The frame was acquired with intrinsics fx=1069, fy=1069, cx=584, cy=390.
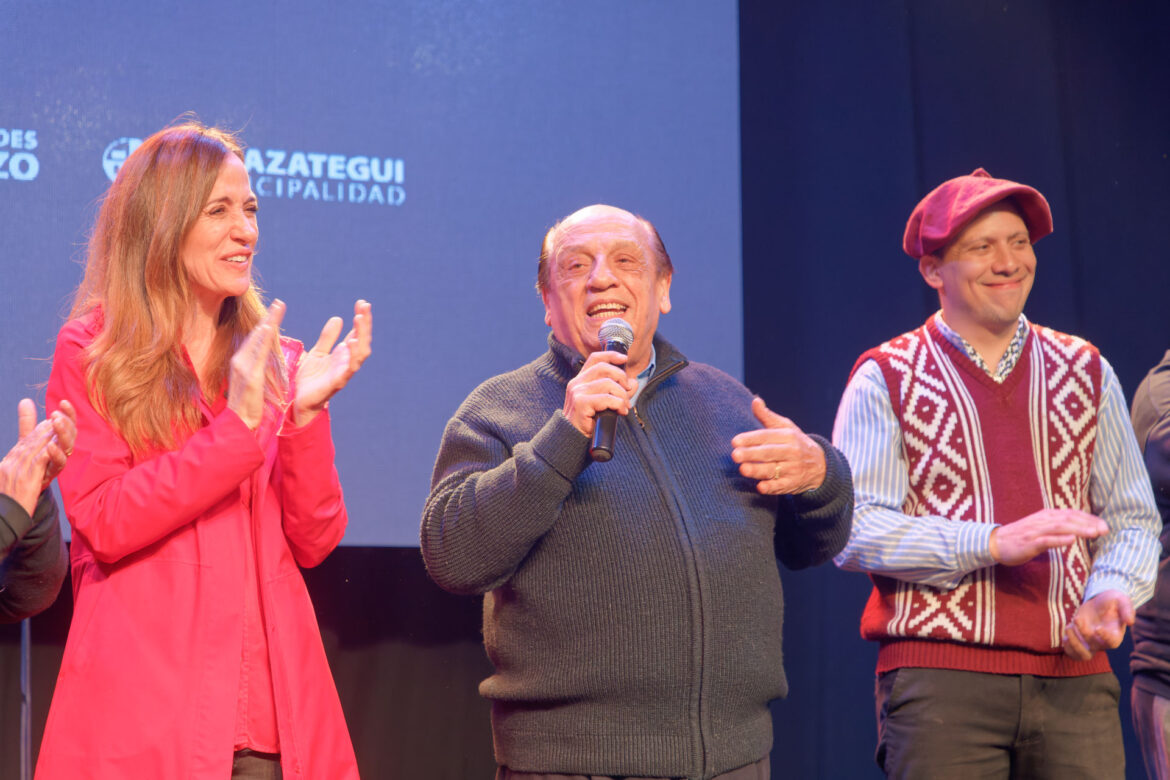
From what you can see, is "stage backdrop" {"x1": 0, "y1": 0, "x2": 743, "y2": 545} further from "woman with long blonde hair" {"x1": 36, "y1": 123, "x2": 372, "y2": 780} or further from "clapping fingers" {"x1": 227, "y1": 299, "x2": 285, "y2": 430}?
"clapping fingers" {"x1": 227, "y1": 299, "x2": 285, "y2": 430}

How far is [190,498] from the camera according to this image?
166 cm

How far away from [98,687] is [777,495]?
3.89ft

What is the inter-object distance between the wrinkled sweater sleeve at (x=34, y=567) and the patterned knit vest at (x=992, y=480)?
1.57 meters

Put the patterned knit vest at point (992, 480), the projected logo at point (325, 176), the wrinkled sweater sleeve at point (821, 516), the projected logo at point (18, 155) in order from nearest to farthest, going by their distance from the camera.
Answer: the wrinkled sweater sleeve at point (821, 516)
the patterned knit vest at point (992, 480)
the projected logo at point (18, 155)
the projected logo at point (325, 176)

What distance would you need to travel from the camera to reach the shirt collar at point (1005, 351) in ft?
7.70

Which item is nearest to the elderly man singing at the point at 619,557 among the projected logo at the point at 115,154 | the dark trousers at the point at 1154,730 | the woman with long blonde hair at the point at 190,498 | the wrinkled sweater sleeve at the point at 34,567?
the woman with long blonde hair at the point at 190,498

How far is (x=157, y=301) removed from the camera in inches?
75.0

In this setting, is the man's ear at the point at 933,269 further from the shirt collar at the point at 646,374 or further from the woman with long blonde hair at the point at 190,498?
the woman with long blonde hair at the point at 190,498

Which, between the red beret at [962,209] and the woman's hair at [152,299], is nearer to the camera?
the woman's hair at [152,299]

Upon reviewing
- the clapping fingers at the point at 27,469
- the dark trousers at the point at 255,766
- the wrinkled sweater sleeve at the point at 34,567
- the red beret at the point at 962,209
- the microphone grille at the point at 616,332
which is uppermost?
the red beret at the point at 962,209

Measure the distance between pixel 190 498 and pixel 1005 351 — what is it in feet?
5.67

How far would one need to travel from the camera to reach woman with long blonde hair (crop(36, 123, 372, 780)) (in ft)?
5.37

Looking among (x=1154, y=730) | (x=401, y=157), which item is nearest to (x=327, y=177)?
(x=401, y=157)

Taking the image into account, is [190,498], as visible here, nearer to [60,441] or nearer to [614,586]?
[60,441]
